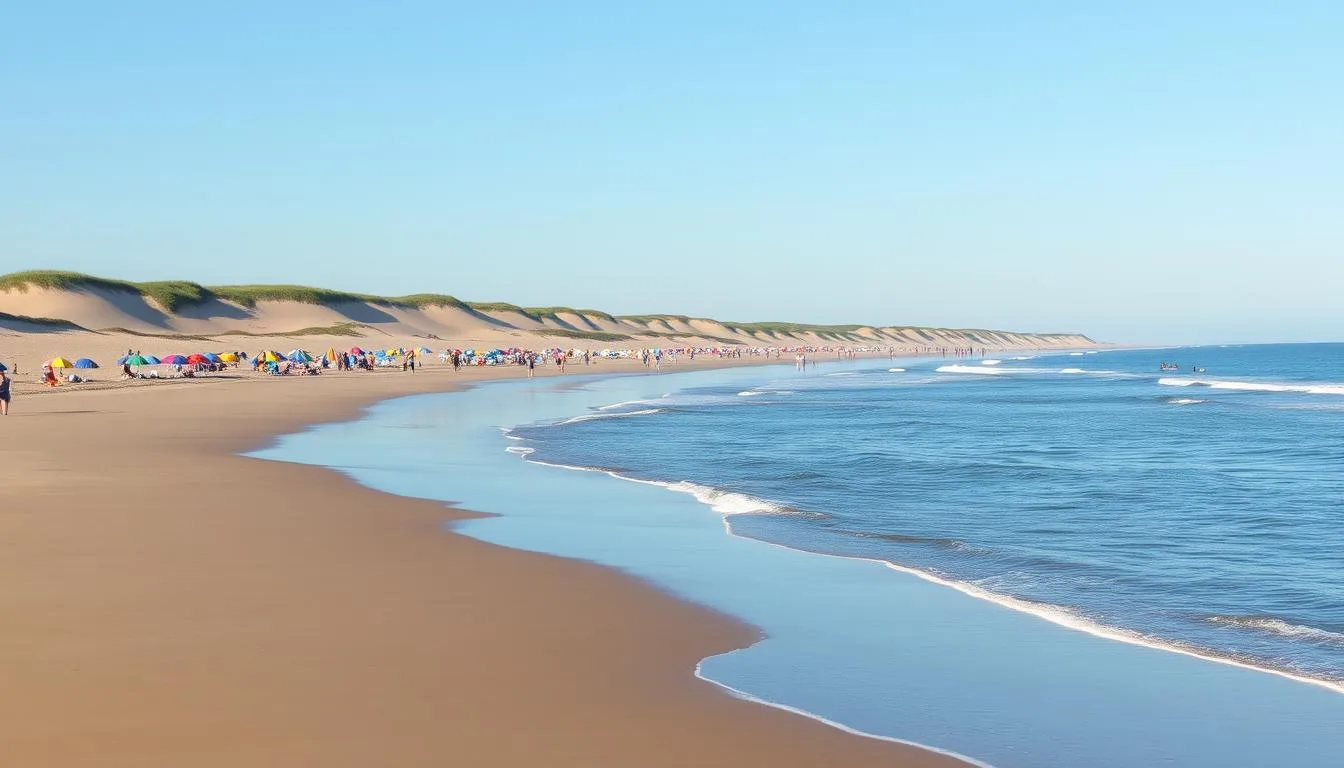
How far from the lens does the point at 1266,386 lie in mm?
68500

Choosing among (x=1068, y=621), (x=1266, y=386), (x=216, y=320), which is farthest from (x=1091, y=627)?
(x=216, y=320)

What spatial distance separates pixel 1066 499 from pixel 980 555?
6.10m

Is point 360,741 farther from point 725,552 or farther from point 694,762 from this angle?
point 725,552

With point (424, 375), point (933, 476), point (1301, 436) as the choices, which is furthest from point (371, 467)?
point (424, 375)

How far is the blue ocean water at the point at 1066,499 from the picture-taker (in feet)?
36.3

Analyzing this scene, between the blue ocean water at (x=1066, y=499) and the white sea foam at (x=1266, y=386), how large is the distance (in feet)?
73.3

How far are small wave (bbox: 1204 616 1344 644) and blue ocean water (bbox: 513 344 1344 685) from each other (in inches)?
1.2

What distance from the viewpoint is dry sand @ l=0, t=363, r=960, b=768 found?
657 centimetres

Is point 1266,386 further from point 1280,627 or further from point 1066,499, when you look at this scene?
point 1280,627

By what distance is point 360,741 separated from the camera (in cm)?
656

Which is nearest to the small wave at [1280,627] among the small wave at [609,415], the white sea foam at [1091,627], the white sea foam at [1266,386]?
the white sea foam at [1091,627]

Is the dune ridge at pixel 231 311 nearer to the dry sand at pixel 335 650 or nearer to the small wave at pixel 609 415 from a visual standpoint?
the small wave at pixel 609 415

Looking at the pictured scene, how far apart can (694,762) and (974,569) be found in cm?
730

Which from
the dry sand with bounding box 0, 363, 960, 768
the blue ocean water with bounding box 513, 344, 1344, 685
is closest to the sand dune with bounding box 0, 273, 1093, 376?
the blue ocean water with bounding box 513, 344, 1344, 685
